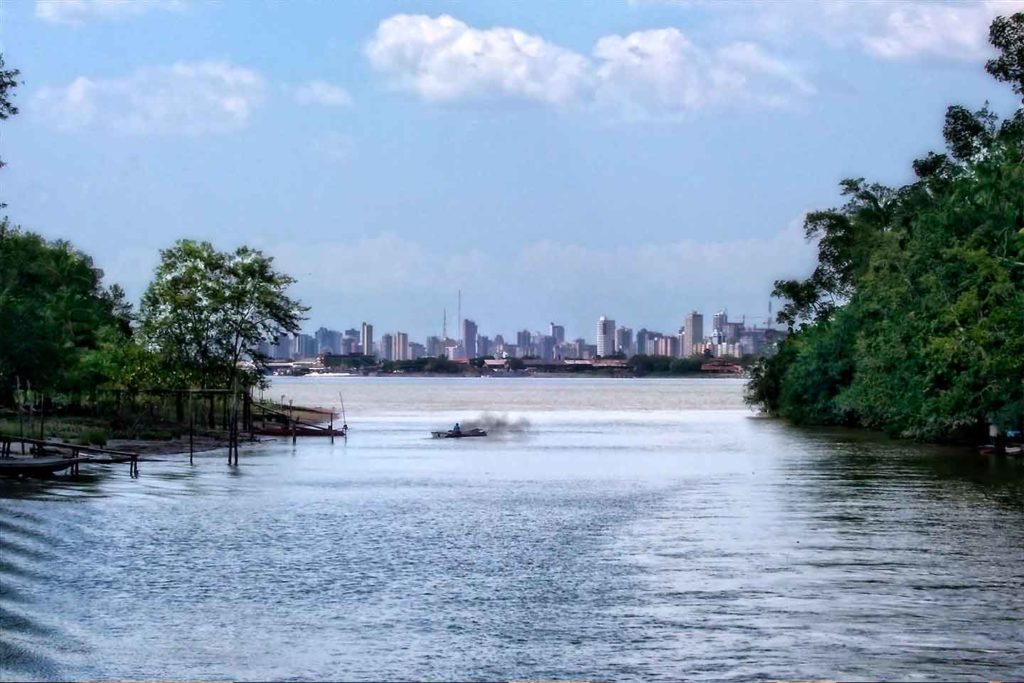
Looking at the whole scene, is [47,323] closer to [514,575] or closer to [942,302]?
[514,575]

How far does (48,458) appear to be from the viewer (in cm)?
5244

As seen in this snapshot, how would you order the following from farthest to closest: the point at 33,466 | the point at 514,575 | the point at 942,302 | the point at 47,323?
the point at 942,302 < the point at 47,323 < the point at 33,466 < the point at 514,575

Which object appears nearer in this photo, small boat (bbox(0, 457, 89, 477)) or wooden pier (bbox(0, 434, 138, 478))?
small boat (bbox(0, 457, 89, 477))

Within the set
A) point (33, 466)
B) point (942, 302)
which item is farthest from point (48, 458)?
point (942, 302)

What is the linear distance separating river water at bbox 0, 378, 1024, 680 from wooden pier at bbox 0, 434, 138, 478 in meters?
0.71

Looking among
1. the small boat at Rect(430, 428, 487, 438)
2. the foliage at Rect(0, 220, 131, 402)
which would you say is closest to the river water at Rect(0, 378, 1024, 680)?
the foliage at Rect(0, 220, 131, 402)

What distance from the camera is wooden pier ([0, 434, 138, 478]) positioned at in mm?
48997

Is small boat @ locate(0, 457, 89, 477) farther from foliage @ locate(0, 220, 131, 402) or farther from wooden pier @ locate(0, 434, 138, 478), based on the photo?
foliage @ locate(0, 220, 131, 402)

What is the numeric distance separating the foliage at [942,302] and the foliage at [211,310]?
3938 centimetres

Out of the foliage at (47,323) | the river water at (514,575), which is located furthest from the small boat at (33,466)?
the foliage at (47,323)

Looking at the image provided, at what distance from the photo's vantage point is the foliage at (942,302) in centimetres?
6166

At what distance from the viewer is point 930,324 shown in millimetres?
67375

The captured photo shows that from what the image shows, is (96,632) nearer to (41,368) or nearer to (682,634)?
(682,634)

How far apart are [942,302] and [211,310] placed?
1994 inches
